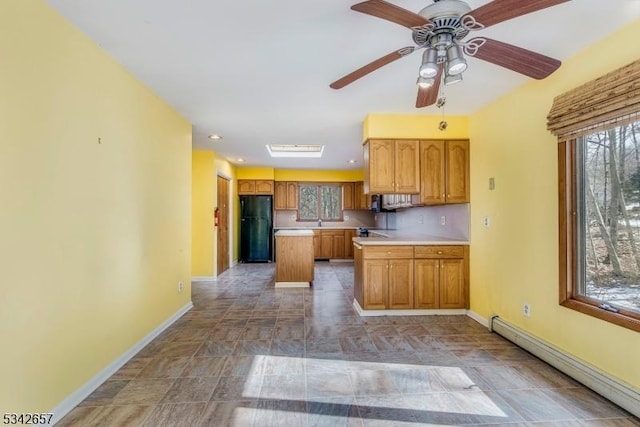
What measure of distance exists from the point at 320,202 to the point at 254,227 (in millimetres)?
1824

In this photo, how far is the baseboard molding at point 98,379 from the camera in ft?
6.17

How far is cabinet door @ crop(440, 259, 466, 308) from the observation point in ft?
12.4

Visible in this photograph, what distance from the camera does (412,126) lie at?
3797 mm

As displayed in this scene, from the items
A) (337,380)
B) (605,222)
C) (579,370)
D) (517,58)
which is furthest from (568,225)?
(337,380)

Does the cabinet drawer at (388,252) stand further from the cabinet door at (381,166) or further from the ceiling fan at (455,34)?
the ceiling fan at (455,34)

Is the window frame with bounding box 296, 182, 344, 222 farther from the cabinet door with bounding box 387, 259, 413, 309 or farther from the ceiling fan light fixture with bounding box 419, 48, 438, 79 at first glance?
the ceiling fan light fixture with bounding box 419, 48, 438, 79

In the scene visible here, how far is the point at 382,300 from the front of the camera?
3736 mm

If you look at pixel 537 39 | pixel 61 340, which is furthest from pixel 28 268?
pixel 537 39

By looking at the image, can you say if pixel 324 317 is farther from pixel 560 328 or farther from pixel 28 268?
pixel 28 268

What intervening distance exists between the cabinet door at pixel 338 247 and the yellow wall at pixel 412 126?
4499 millimetres

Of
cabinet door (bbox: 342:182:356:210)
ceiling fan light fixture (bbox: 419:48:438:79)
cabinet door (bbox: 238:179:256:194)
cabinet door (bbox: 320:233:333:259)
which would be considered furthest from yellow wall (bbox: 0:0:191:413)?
cabinet door (bbox: 342:182:356:210)

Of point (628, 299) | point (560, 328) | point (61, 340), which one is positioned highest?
point (628, 299)

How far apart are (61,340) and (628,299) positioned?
3494 millimetres

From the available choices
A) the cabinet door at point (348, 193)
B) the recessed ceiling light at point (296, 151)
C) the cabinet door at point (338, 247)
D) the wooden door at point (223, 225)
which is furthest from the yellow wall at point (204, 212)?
the cabinet door at point (348, 193)
